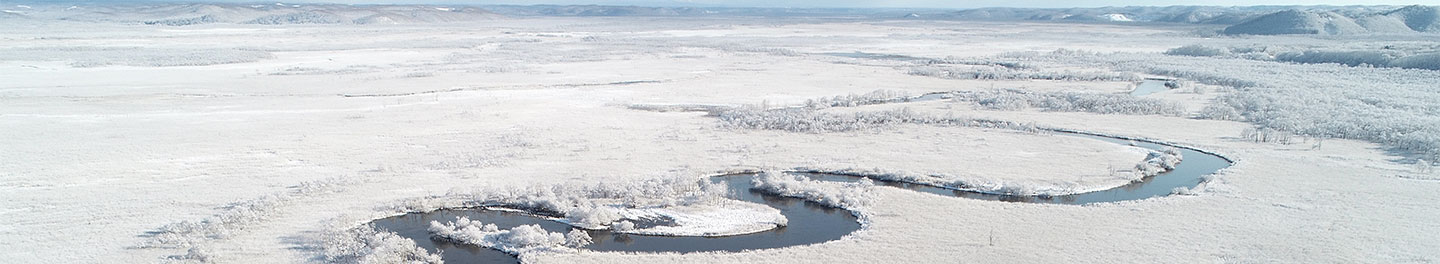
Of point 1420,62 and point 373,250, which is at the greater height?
point 1420,62

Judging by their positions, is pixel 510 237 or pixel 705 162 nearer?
pixel 510 237

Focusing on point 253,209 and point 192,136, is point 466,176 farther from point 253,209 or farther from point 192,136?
point 192,136

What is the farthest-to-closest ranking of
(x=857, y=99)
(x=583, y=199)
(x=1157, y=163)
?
(x=857, y=99)
(x=1157, y=163)
(x=583, y=199)

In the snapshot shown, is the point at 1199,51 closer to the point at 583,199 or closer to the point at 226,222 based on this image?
the point at 583,199

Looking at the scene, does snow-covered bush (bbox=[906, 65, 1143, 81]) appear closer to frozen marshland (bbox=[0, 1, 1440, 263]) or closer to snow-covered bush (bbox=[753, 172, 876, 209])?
frozen marshland (bbox=[0, 1, 1440, 263])

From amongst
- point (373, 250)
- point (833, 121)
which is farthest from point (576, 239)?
point (833, 121)

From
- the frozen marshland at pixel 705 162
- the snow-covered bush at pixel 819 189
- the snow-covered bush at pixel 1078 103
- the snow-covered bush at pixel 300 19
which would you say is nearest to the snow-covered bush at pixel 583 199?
the frozen marshland at pixel 705 162

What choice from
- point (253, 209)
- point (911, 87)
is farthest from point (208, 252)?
point (911, 87)
